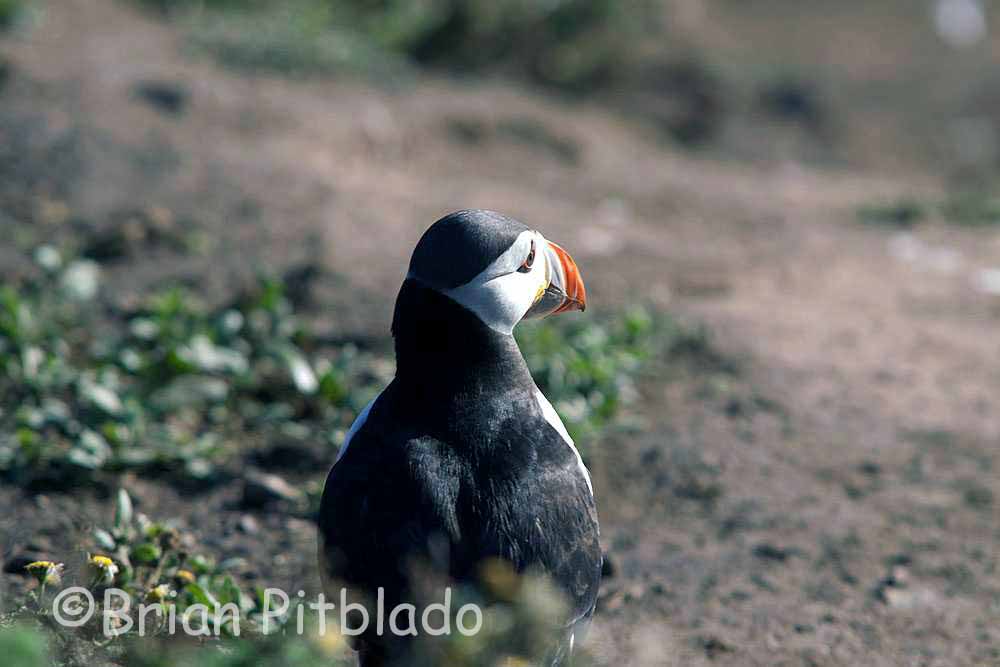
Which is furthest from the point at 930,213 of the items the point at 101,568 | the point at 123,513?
the point at 101,568

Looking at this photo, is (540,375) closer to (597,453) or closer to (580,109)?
(597,453)

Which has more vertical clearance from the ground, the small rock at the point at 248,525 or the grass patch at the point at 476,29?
the grass patch at the point at 476,29

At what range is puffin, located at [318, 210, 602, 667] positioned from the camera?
2.70m

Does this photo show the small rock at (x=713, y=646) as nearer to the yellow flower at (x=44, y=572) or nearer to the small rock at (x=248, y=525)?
the small rock at (x=248, y=525)

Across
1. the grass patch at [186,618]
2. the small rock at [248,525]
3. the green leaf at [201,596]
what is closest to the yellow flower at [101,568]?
the grass patch at [186,618]

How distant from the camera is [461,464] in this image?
9.34ft

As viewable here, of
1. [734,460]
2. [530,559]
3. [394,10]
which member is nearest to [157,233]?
[734,460]

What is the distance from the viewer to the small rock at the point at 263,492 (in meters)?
4.14

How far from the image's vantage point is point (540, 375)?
4.75 metres

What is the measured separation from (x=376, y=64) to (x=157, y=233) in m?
3.62

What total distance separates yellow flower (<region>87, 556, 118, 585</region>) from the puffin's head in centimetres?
112

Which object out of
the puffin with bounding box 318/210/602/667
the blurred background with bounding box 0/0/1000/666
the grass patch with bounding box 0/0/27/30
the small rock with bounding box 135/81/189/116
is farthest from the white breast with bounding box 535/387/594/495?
the grass patch with bounding box 0/0/27/30

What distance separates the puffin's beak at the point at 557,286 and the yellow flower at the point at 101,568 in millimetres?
1313

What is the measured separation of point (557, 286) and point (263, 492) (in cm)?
162
